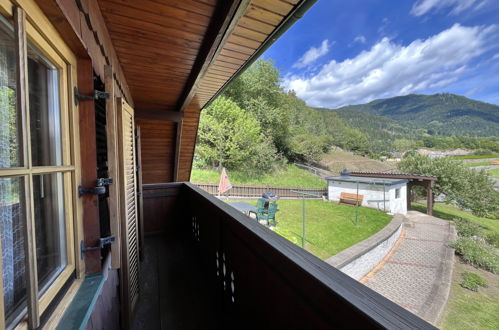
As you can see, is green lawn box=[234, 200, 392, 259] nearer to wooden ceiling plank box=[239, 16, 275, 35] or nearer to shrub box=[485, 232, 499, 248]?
shrub box=[485, 232, 499, 248]

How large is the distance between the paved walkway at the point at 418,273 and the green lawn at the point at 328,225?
1005 mm

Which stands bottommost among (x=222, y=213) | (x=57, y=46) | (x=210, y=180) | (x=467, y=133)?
(x=210, y=180)

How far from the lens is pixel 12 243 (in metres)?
0.60

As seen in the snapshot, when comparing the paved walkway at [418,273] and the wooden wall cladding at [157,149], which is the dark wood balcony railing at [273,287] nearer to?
the wooden wall cladding at [157,149]

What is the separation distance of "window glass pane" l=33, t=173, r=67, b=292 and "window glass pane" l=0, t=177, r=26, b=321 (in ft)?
0.40

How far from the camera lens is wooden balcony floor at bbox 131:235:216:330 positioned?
68.7 inches

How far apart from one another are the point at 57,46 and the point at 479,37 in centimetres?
7311

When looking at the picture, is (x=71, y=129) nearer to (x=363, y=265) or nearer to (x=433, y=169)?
(x=363, y=265)

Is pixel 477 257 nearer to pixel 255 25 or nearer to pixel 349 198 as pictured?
pixel 349 198

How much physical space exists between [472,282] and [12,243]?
9133mm

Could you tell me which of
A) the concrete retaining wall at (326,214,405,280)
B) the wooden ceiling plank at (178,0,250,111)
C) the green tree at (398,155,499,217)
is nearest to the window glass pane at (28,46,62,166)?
the wooden ceiling plank at (178,0,250,111)

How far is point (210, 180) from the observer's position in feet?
45.5

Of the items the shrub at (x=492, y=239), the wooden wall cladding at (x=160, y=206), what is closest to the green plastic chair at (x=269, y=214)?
the wooden wall cladding at (x=160, y=206)

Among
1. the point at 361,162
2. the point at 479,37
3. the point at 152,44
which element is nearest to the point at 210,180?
the point at 152,44
